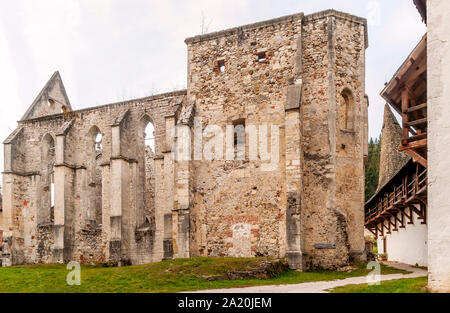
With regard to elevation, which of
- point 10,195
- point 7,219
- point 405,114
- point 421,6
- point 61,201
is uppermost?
point 421,6

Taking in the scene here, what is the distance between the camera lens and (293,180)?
1717 centimetres

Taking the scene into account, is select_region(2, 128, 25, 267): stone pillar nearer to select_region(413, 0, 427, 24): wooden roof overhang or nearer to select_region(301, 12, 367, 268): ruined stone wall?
select_region(301, 12, 367, 268): ruined stone wall

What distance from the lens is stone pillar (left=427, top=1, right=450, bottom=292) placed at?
361 inches

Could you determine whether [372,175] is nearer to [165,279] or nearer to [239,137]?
[239,137]

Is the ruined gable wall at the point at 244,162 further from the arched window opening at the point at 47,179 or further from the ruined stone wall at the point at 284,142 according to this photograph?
the arched window opening at the point at 47,179

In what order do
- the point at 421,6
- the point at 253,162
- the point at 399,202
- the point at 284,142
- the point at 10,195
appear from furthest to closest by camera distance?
the point at 10,195, the point at 399,202, the point at 253,162, the point at 284,142, the point at 421,6

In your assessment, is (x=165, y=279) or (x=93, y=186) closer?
(x=165, y=279)

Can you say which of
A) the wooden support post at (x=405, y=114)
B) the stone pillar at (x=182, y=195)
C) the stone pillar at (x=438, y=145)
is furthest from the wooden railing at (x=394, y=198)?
the stone pillar at (x=182, y=195)

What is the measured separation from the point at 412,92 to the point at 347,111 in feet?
15.3

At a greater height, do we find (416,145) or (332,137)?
(332,137)

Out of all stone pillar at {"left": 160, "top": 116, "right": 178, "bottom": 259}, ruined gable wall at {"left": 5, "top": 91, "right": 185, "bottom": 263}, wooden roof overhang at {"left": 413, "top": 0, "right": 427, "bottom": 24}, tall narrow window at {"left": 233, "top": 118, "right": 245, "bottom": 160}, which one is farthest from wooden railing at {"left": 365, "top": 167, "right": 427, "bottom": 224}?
ruined gable wall at {"left": 5, "top": 91, "right": 185, "bottom": 263}

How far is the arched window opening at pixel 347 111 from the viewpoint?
1876 cm

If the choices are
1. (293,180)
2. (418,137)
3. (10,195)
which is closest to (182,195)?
(293,180)
